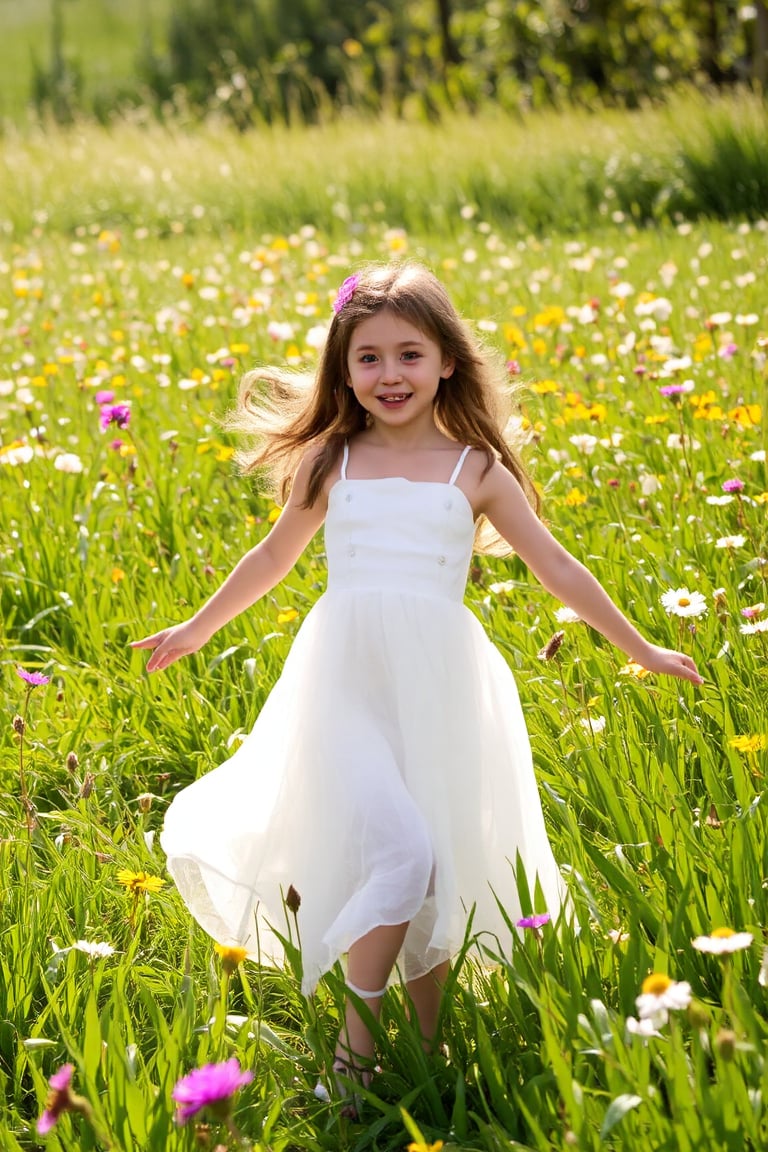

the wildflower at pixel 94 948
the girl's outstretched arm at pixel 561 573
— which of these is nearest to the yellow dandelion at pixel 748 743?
the girl's outstretched arm at pixel 561 573

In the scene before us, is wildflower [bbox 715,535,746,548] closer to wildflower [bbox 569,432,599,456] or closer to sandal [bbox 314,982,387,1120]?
wildflower [bbox 569,432,599,456]

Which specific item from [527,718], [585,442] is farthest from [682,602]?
[585,442]

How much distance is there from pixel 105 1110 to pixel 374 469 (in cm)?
106

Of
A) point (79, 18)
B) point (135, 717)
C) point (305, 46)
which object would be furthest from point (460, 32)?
point (135, 717)

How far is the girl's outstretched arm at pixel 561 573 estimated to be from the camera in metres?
2.22

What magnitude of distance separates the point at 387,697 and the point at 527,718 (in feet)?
2.09

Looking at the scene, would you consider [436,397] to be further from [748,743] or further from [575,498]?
[575,498]

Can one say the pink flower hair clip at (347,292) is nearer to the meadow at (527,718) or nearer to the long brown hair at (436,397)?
the long brown hair at (436,397)

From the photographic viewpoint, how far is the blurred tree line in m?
18.4

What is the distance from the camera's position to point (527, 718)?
8.89 feet

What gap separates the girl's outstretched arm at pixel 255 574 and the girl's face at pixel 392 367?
0.64 feet

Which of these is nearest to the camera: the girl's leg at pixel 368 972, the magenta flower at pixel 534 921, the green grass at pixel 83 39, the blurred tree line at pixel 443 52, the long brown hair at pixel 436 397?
the magenta flower at pixel 534 921

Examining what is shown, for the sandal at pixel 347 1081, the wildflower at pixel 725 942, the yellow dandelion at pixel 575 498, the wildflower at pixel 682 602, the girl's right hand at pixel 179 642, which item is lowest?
the sandal at pixel 347 1081

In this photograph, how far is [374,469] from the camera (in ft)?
7.56
